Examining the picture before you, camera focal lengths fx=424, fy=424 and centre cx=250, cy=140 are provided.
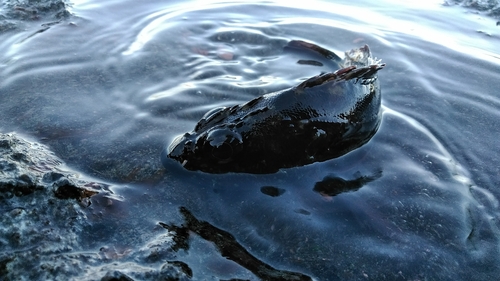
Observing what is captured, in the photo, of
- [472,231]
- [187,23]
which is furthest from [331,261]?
[187,23]

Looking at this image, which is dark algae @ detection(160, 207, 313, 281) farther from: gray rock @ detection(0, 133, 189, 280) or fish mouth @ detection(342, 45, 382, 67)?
fish mouth @ detection(342, 45, 382, 67)

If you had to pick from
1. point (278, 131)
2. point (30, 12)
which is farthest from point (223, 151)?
point (30, 12)

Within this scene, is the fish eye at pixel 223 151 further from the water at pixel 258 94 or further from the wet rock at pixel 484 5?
the wet rock at pixel 484 5

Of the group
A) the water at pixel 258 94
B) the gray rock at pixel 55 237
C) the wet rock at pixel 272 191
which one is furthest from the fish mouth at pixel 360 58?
the gray rock at pixel 55 237

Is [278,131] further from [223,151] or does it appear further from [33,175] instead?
[33,175]

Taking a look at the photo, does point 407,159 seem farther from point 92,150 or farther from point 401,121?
point 92,150
